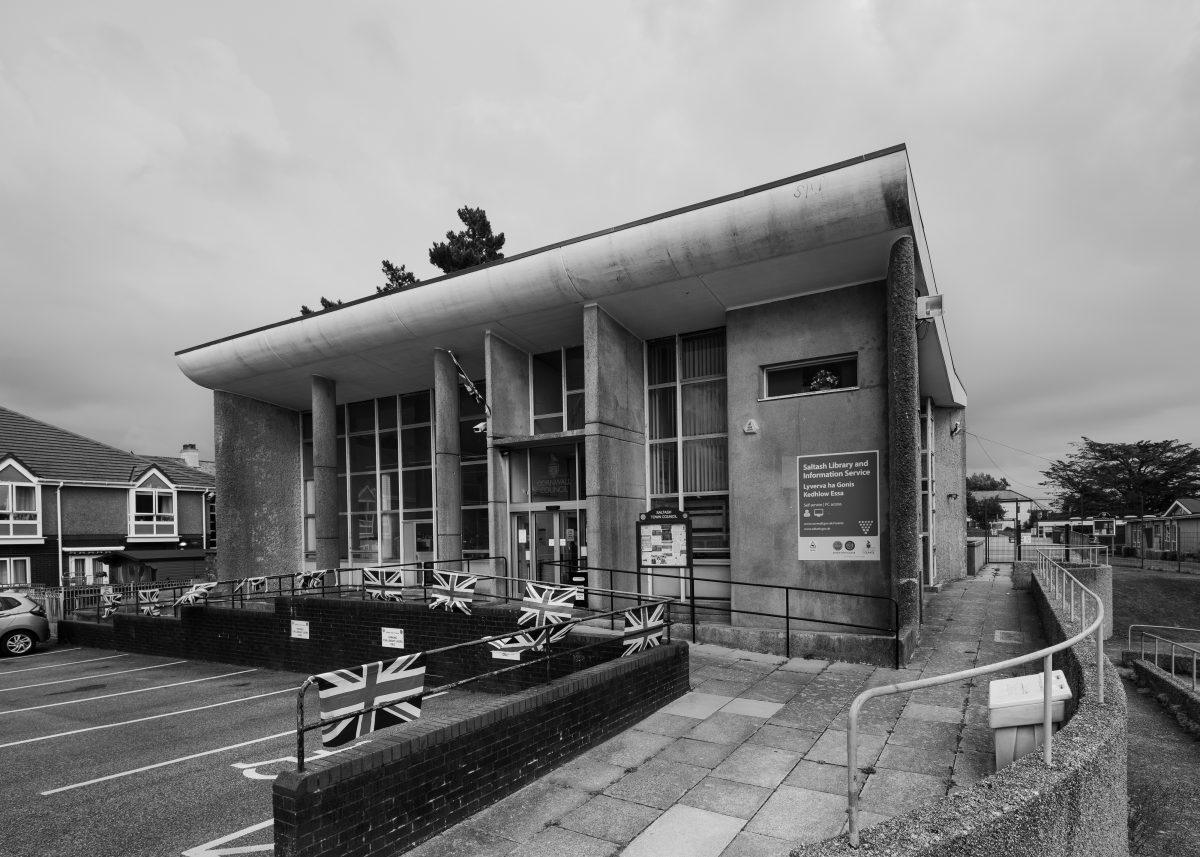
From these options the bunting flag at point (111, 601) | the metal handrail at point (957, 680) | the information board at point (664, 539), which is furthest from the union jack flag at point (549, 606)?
the bunting flag at point (111, 601)

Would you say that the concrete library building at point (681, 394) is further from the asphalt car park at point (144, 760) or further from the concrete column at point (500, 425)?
the asphalt car park at point (144, 760)

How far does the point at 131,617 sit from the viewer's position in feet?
53.4

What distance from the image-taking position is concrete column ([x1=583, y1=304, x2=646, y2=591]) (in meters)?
12.9

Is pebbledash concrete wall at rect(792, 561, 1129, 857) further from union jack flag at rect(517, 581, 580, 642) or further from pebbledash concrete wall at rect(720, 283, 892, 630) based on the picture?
pebbledash concrete wall at rect(720, 283, 892, 630)

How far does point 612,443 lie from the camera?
43.9ft

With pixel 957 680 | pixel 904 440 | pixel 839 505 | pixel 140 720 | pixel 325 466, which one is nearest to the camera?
pixel 957 680

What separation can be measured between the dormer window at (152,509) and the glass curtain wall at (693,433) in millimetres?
28697

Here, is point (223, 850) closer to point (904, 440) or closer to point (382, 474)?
point (904, 440)

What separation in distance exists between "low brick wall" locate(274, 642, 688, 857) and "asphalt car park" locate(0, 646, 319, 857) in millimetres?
1526

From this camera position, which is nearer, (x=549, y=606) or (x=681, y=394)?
(x=549, y=606)

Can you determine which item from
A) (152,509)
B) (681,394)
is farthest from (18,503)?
(681,394)

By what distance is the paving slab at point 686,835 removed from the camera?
15.5ft

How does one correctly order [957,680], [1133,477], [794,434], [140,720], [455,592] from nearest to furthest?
[957,680], [140,720], [455,592], [794,434], [1133,477]

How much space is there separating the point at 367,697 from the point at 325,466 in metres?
14.3
